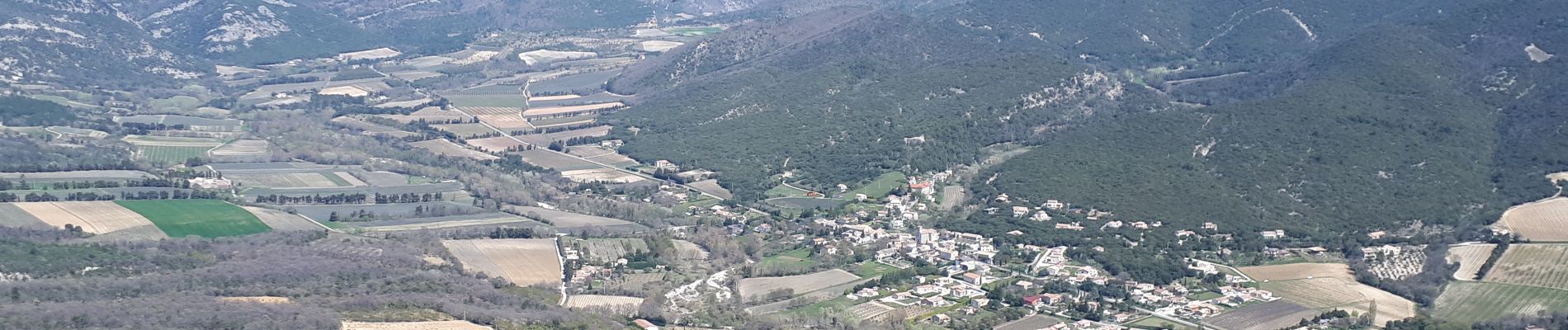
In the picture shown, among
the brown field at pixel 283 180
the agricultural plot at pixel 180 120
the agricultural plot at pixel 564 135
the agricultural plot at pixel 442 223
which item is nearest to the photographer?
the agricultural plot at pixel 442 223

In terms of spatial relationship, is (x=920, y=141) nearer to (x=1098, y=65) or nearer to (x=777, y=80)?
(x=777, y=80)

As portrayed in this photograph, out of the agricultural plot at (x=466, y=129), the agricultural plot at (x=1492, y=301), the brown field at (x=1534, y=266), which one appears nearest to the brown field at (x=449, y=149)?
the agricultural plot at (x=466, y=129)

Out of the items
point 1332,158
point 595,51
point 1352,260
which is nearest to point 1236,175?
point 1332,158

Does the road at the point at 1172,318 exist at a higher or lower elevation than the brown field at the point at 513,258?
higher

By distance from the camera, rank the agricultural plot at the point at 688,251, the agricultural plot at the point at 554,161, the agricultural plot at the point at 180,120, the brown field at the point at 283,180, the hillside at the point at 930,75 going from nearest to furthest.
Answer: the agricultural plot at the point at 688,251, the brown field at the point at 283,180, the hillside at the point at 930,75, the agricultural plot at the point at 554,161, the agricultural plot at the point at 180,120

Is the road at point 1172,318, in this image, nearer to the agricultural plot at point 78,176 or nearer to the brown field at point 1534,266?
the brown field at point 1534,266

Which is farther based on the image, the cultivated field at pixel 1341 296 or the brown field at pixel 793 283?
the brown field at pixel 793 283
